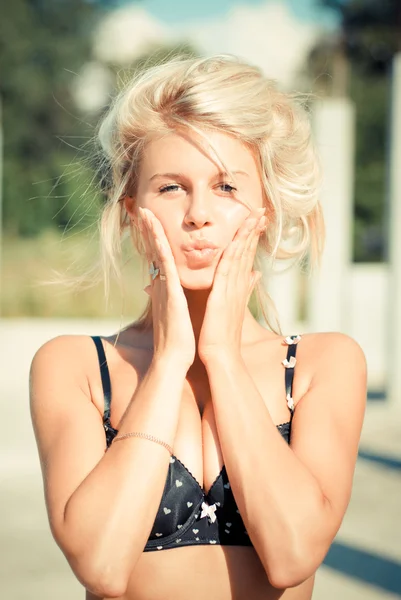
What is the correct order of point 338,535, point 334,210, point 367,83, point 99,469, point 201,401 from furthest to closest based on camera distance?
point 367,83, point 334,210, point 338,535, point 201,401, point 99,469

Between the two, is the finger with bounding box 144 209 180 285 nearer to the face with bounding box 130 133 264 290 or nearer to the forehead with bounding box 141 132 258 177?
the face with bounding box 130 133 264 290

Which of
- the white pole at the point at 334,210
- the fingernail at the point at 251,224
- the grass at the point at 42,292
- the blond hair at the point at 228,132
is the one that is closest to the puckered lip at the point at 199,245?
the fingernail at the point at 251,224

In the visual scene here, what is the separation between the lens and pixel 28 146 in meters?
34.8

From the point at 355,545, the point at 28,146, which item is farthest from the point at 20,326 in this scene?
the point at 28,146

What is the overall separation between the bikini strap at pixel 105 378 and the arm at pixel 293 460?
293 mm

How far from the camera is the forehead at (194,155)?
218 centimetres

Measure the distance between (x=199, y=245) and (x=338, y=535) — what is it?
3.79 metres

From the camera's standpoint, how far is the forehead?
85.9 inches

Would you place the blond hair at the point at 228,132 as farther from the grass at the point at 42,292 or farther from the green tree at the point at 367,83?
the green tree at the point at 367,83

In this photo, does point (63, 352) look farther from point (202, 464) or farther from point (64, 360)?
point (202, 464)

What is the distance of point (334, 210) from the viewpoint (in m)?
10.9

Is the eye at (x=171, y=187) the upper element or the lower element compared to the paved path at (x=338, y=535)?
upper

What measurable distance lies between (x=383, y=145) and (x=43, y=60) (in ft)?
46.3

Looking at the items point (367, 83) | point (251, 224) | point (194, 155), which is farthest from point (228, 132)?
point (367, 83)
